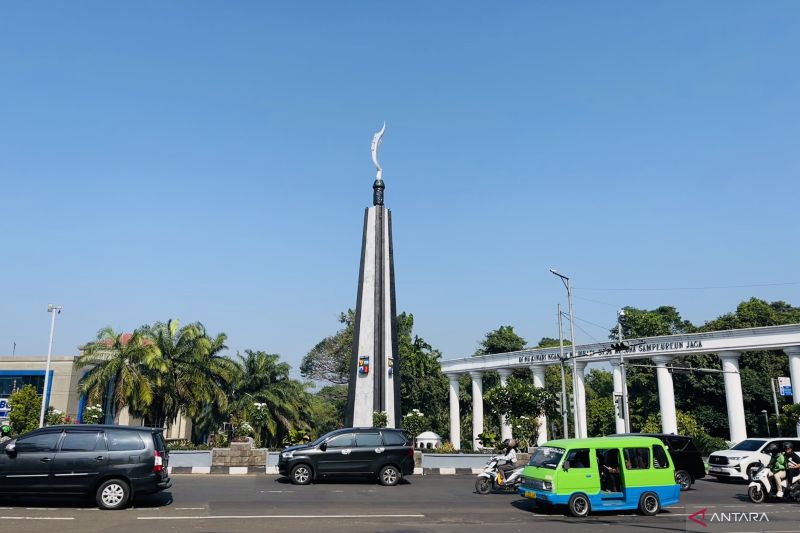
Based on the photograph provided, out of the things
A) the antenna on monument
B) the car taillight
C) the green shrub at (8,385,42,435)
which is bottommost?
the car taillight

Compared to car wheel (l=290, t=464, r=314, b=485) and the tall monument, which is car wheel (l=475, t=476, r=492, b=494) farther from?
the tall monument

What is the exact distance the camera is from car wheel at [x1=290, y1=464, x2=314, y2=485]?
18.5 m

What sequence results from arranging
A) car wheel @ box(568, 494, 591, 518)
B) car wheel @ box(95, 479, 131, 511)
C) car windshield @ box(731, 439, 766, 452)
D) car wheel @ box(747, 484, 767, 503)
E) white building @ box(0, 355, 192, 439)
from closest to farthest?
1. car wheel @ box(95, 479, 131, 511)
2. car wheel @ box(568, 494, 591, 518)
3. car wheel @ box(747, 484, 767, 503)
4. car windshield @ box(731, 439, 766, 452)
5. white building @ box(0, 355, 192, 439)

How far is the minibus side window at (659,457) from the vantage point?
1422 centimetres

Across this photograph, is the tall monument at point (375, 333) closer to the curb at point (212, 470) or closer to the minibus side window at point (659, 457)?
the curb at point (212, 470)

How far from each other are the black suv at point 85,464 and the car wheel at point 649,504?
1075cm

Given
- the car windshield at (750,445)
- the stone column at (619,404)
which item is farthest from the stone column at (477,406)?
the car windshield at (750,445)

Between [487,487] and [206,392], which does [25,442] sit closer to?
[487,487]

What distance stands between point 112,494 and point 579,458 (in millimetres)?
10215

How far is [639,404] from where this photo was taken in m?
57.8

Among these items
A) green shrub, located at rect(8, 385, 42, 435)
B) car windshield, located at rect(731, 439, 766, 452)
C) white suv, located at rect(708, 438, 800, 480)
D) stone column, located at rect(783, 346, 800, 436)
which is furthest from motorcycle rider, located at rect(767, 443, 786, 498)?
green shrub, located at rect(8, 385, 42, 435)

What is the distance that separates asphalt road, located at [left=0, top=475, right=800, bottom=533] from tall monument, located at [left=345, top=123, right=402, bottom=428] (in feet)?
Answer: 46.7

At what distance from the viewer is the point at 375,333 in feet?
109

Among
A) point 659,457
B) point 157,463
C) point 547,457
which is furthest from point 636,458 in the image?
point 157,463
